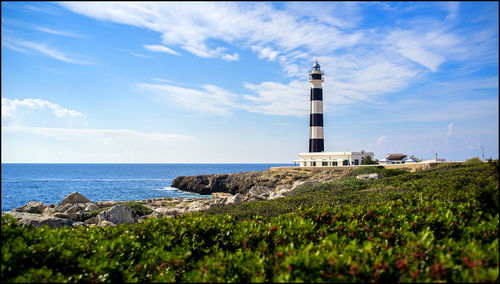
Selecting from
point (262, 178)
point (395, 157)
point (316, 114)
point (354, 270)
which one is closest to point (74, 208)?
point (354, 270)

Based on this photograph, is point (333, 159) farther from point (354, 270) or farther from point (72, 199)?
point (354, 270)

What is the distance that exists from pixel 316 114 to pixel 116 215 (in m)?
40.4

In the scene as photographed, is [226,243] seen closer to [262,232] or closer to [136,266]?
[262,232]

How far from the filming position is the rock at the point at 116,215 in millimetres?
16750

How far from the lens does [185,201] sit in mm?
37188

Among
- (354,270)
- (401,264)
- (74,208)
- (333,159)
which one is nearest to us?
(354,270)

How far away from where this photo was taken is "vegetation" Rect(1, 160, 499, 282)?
475 cm

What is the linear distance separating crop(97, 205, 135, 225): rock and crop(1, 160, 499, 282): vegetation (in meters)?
9.57

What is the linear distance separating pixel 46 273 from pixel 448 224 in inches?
285

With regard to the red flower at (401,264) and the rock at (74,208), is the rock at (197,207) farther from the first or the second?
the red flower at (401,264)

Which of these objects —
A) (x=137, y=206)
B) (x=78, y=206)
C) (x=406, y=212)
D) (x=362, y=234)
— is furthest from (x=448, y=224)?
(x=78, y=206)

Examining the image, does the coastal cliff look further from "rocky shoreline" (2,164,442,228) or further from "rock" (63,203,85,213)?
"rock" (63,203,85,213)

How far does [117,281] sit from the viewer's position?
539 cm

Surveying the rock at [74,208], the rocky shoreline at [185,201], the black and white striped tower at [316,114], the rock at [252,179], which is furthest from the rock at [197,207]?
the black and white striped tower at [316,114]
